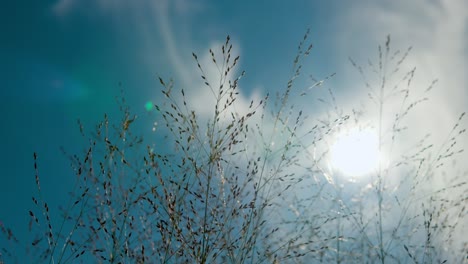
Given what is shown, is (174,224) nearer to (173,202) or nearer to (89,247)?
(173,202)

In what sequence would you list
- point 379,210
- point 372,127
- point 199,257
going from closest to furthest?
point 199,257
point 379,210
point 372,127

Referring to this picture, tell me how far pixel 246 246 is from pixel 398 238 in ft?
5.12

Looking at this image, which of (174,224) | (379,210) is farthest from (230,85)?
(379,210)

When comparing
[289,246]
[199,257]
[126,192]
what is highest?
[126,192]

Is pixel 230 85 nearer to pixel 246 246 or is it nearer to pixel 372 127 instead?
pixel 246 246

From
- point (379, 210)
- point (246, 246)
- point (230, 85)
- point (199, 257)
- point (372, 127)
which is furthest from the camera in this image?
point (372, 127)

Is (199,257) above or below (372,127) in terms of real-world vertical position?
below

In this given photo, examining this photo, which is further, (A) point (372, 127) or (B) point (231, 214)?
(A) point (372, 127)

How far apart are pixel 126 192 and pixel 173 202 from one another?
347mm

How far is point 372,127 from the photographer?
432cm

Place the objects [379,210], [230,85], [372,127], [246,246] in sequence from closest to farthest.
Answer: [246,246]
[230,85]
[379,210]
[372,127]

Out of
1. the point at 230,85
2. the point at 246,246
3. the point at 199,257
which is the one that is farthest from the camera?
the point at 230,85

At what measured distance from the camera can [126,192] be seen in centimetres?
304

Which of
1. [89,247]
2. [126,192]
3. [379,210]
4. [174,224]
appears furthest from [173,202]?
[379,210]
